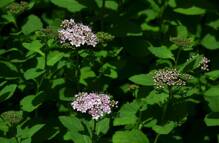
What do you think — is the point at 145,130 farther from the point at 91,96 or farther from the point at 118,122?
the point at 91,96

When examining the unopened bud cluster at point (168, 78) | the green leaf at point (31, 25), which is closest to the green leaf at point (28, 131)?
the unopened bud cluster at point (168, 78)

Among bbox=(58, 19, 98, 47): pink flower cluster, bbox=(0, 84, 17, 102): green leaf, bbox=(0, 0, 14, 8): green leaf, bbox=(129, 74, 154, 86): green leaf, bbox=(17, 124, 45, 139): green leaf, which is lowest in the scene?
bbox=(17, 124, 45, 139): green leaf

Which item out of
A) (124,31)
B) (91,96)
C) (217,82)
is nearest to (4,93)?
(91,96)

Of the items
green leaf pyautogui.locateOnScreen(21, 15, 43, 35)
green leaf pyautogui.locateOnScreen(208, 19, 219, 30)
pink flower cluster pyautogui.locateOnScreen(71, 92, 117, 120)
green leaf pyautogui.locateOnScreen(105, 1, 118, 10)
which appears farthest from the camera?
green leaf pyautogui.locateOnScreen(208, 19, 219, 30)

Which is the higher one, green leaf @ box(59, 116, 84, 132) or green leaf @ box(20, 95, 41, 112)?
green leaf @ box(20, 95, 41, 112)

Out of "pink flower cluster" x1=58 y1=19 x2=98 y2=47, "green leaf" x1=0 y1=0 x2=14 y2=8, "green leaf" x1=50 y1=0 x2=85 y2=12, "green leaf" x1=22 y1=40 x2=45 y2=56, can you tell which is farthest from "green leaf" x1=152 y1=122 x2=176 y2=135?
"green leaf" x1=0 y1=0 x2=14 y2=8

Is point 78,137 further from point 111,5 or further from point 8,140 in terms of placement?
point 111,5

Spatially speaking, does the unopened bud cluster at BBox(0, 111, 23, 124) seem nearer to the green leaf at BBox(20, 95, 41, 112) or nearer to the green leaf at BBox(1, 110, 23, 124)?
the green leaf at BBox(1, 110, 23, 124)

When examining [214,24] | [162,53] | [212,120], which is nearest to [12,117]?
[162,53]
